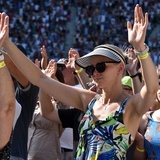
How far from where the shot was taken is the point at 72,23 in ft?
94.2

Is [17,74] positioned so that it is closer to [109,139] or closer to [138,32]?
[109,139]

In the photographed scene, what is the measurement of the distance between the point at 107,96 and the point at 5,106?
2.45ft

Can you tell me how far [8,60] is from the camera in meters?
3.92

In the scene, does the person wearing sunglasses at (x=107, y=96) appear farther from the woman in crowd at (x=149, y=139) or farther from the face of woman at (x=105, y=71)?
the woman in crowd at (x=149, y=139)

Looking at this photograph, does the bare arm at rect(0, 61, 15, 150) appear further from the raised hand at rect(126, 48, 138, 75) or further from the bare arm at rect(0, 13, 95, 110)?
the raised hand at rect(126, 48, 138, 75)

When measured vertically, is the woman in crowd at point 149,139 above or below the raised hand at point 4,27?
below

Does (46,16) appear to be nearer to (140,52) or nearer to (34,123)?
(34,123)

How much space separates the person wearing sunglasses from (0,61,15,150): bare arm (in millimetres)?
244

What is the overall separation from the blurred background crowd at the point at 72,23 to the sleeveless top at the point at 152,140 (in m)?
21.1

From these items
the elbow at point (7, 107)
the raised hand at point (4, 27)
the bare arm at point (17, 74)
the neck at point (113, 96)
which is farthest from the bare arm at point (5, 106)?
the bare arm at point (17, 74)

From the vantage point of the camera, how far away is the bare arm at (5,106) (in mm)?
3061

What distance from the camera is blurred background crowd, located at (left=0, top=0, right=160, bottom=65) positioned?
26.5m

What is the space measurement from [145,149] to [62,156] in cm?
174

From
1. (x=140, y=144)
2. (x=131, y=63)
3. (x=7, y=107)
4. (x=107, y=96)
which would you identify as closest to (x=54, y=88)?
(x=107, y=96)
